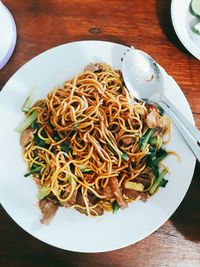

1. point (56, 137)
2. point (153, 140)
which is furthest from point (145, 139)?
point (56, 137)

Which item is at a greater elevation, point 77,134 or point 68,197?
point 77,134

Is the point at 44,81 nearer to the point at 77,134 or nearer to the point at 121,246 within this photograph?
the point at 77,134

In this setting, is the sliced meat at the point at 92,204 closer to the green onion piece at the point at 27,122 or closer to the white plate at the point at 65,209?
the white plate at the point at 65,209

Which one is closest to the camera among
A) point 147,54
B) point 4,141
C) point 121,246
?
point 121,246

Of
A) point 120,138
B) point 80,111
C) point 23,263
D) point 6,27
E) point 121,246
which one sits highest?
point 6,27

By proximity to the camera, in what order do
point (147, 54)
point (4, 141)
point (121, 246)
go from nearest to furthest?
point (121, 246) → point (4, 141) → point (147, 54)

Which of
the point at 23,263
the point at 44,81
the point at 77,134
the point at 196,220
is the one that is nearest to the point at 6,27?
the point at 44,81

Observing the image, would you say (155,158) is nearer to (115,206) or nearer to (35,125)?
(115,206)

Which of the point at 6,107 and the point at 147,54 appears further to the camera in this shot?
the point at 147,54
